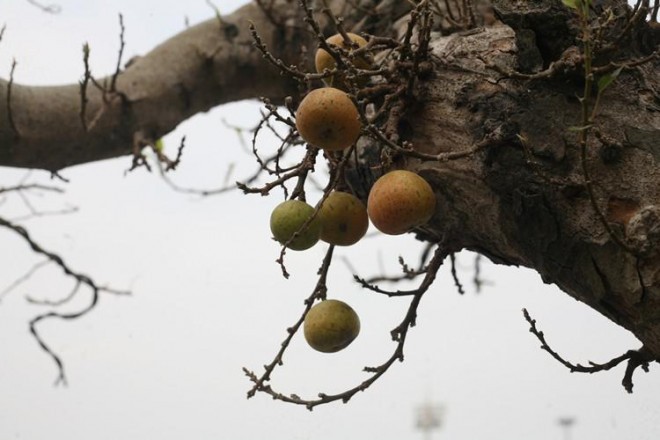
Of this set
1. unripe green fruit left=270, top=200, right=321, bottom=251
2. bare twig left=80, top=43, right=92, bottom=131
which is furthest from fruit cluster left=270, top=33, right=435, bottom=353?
bare twig left=80, top=43, right=92, bottom=131

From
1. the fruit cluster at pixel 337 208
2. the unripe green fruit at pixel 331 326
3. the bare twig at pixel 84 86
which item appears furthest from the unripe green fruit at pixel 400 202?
the bare twig at pixel 84 86

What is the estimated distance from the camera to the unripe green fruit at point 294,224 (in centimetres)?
129

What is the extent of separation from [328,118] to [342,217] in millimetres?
255

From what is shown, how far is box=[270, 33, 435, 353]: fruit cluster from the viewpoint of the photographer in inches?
46.1

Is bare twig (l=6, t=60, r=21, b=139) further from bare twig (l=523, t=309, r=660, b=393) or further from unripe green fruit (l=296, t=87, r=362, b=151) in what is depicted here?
bare twig (l=523, t=309, r=660, b=393)

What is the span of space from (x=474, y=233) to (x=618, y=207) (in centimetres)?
29

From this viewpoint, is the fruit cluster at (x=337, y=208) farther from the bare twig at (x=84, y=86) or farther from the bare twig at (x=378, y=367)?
the bare twig at (x=84, y=86)

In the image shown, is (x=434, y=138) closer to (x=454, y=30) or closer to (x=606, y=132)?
(x=606, y=132)

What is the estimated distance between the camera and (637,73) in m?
1.22

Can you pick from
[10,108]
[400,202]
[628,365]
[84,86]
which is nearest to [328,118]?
[400,202]

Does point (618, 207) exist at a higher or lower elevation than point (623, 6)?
lower

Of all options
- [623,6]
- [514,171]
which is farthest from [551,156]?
[623,6]

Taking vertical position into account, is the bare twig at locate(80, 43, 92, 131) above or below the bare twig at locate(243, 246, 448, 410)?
above

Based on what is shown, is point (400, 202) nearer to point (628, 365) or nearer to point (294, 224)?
point (294, 224)
